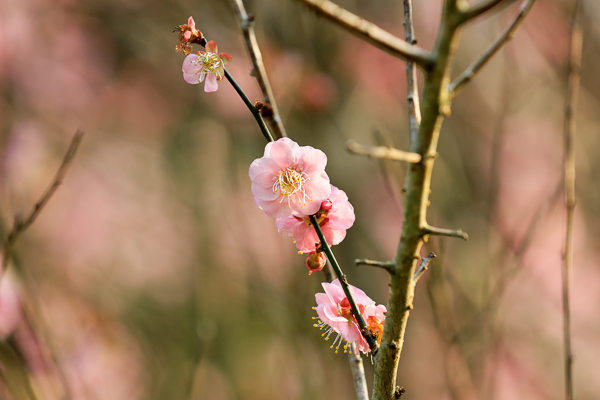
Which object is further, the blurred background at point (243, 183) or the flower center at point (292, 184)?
the blurred background at point (243, 183)

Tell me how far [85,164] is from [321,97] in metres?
2.05

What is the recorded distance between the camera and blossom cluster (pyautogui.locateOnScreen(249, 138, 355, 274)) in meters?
0.54

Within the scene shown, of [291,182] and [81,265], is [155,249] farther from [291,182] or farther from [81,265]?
[291,182]

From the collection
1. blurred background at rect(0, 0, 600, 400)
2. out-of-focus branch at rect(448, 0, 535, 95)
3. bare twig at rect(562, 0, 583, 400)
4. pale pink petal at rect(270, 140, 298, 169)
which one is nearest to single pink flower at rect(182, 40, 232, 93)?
pale pink petal at rect(270, 140, 298, 169)

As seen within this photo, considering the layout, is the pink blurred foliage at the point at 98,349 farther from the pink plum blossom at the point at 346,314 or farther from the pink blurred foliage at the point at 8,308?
the pink plum blossom at the point at 346,314

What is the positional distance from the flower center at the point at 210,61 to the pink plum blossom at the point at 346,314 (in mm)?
349

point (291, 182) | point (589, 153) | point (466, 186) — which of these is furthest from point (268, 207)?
point (589, 153)

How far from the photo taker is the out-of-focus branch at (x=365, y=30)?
0.98 ft

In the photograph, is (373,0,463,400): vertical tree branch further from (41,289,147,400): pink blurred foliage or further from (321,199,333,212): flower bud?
(41,289,147,400): pink blurred foliage

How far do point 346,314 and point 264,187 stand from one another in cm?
22

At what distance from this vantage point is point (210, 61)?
0.55 m

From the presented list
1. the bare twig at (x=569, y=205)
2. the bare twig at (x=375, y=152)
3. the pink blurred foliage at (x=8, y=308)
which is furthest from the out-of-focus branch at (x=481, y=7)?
the pink blurred foliage at (x=8, y=308)

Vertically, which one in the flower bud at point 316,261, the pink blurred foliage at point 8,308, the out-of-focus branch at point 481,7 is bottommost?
the pink blurred foliage at point 8,308

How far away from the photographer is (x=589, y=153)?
2.62 meters
